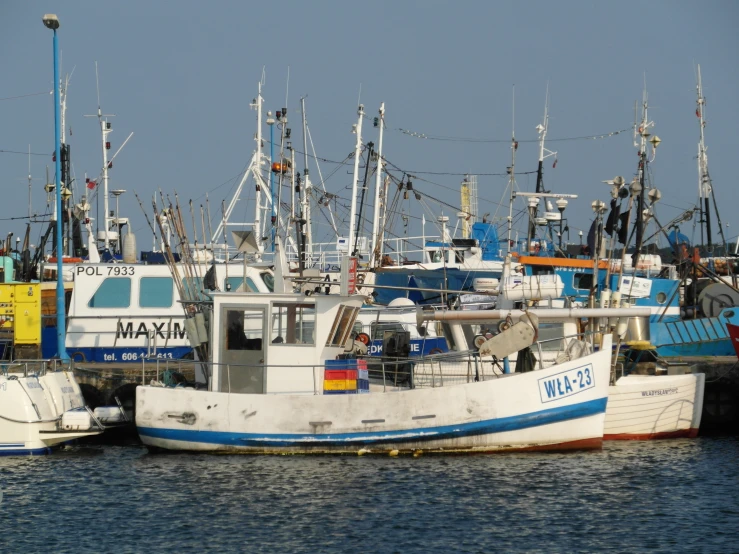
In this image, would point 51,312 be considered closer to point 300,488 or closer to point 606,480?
point 300,488

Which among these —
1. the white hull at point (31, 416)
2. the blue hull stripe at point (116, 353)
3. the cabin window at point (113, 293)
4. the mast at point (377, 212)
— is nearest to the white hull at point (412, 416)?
the white hull at point (31, 416)

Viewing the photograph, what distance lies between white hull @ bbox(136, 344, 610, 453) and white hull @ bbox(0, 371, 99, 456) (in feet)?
6.84

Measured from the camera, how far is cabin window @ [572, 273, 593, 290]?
31.4 metres

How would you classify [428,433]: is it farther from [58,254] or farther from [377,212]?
[377,212]

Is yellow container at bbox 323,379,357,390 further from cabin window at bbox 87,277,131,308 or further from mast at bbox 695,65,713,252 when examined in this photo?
mast at bbox 695,65,713,252

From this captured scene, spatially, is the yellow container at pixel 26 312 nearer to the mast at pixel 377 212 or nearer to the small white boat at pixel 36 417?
the small white boat at pixel 36 417

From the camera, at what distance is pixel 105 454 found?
22.5 m

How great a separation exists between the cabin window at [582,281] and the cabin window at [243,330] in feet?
41.2

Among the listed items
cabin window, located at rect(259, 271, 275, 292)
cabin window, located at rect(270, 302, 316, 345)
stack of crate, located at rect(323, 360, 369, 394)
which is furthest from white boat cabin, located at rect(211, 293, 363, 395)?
cabin window, located at rect(259, 271, 275, 292)

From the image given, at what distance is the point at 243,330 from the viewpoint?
21516 millimetres

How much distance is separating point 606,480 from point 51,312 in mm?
17460

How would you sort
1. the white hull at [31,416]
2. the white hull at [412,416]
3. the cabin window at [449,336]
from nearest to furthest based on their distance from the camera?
the white hull at [412,416], the white hull at [31,416], the cabin window at [449,336]

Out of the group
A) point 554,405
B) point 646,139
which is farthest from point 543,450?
point 646,139

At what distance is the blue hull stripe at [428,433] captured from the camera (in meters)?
20.9
